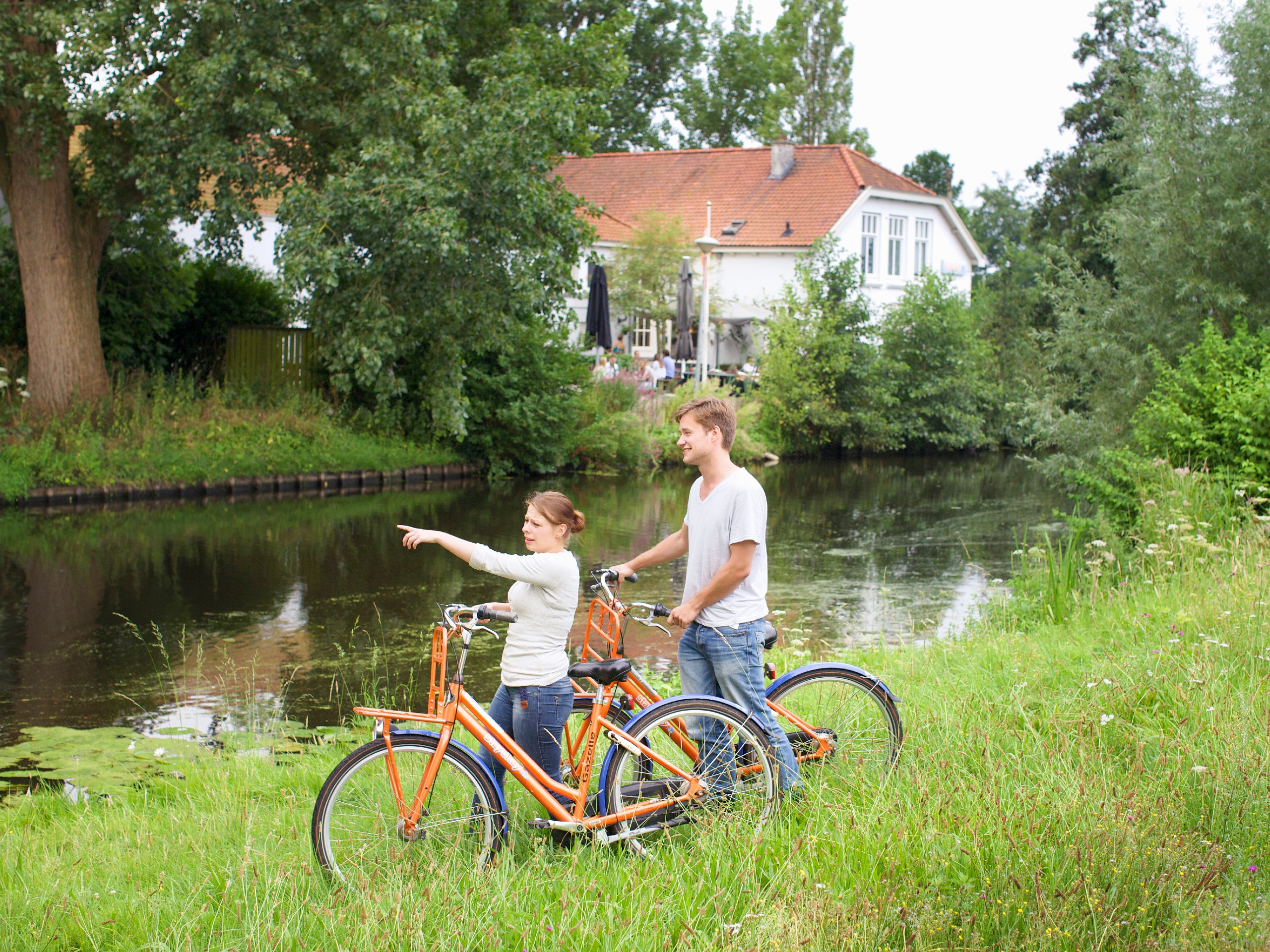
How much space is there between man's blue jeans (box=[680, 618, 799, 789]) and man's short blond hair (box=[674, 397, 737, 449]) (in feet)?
2.52

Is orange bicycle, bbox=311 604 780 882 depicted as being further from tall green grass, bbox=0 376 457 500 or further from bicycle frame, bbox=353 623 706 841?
tall green grass, bbox=0 376 457 500

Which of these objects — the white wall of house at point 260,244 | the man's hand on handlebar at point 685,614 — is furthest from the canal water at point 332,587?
the white wall of house at point 260,244

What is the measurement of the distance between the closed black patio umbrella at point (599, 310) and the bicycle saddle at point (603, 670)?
24.5m

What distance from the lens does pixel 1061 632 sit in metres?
8.14

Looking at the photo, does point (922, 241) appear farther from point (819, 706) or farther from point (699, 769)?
point (699, 769)

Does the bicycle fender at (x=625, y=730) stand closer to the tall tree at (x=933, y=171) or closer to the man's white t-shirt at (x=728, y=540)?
the man's white t-shirt at (x=728, y=540)

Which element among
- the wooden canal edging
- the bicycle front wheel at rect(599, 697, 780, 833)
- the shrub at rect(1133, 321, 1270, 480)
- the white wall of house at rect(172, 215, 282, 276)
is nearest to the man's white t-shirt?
the bicycle front wheel at rect(599, 697, 780, 833)

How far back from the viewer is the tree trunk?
60.2 feet

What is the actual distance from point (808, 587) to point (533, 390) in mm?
11368

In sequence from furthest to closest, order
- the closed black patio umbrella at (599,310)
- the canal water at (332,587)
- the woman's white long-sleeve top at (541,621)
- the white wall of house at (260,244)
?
the white wall of house at (260,244), the closed black patio umbrella at (599,310), the canal water at (332,587), the woman's white long-sleeve top at (541,621)

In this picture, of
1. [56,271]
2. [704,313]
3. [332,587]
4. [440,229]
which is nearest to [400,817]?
[332,587]

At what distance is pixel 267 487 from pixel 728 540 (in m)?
16.5

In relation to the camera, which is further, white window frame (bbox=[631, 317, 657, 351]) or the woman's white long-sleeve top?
white window frame (bbox=[631, 317, 657, 351])

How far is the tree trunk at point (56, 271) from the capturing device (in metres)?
18.4
